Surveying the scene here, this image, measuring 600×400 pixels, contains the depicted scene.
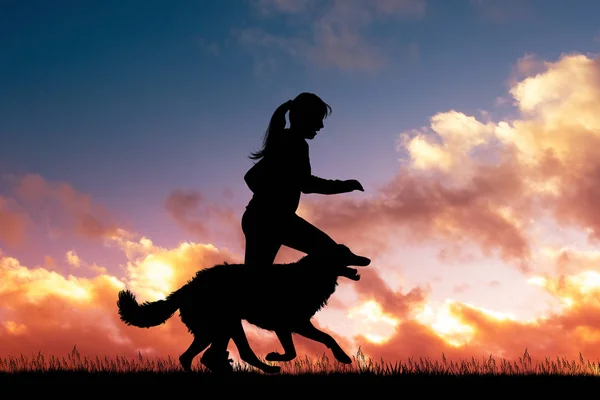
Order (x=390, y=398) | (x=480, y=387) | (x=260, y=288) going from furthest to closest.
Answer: (x=260, y=288) → (x=480, y=387) → (x=390, y=398)

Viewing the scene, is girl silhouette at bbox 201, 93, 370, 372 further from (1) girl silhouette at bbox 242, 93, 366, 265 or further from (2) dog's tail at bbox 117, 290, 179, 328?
(2) dog's tail at bbox 117, 290, 179, 328

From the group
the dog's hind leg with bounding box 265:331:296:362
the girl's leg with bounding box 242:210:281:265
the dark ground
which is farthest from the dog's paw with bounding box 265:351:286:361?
the girl's leg with bounding box 242:210:281:265

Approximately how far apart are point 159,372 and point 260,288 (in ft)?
5.82

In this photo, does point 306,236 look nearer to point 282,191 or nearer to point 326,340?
point 282,191

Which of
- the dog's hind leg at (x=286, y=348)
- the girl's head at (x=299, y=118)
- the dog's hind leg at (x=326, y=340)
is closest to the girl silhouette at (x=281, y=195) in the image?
the girl's head at (x=299, y=118)

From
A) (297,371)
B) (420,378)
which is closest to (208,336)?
(297,371)

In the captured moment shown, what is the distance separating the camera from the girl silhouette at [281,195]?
8.35 metres

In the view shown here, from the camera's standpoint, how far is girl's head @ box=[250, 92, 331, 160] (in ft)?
28.4

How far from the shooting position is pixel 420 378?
7.69 metres

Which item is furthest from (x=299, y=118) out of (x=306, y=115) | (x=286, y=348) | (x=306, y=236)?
(x=286, y=348)

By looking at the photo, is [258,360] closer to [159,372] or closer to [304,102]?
[159,372]

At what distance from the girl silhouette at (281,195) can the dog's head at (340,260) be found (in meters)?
0.03

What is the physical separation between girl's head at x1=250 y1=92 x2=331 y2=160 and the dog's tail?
2.35 meters

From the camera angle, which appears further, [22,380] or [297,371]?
[297,371]
